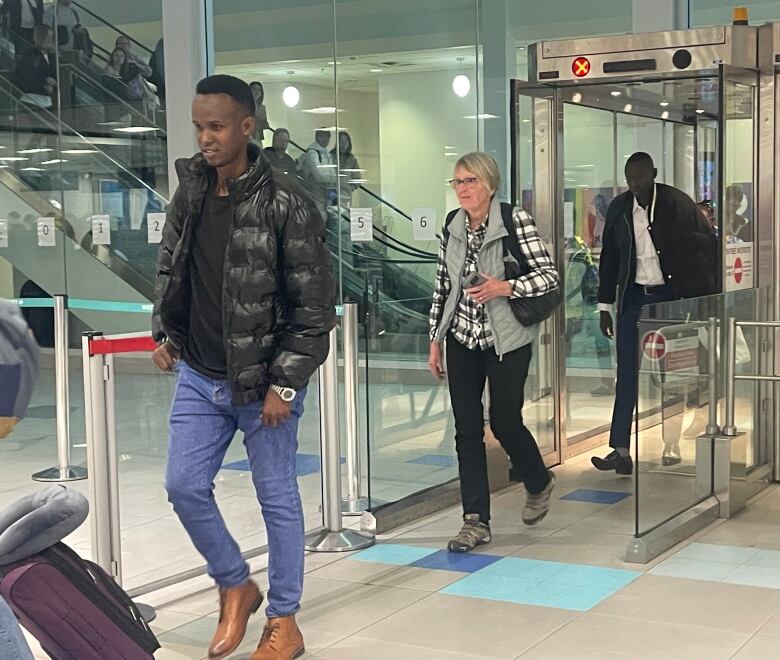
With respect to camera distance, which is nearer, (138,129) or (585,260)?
(585,260)

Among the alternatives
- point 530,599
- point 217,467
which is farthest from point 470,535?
point 217,467

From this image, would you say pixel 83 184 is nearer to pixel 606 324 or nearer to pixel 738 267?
pixel 606 324

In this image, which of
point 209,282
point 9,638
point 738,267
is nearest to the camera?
point 9,638

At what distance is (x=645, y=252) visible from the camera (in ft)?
21.1

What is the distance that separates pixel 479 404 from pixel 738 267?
5.45 feet

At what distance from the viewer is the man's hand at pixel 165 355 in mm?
3863

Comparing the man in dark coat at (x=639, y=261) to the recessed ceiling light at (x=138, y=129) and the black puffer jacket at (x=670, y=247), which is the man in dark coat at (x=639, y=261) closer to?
the black puffer jacket at (x=670, y=247)

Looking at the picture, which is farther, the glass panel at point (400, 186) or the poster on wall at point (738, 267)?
the poster on wall at point (738, 267)

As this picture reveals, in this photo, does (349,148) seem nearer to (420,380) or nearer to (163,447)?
(420,380)

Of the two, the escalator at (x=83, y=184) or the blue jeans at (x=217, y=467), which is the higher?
the escalator at (x=83, y=184)

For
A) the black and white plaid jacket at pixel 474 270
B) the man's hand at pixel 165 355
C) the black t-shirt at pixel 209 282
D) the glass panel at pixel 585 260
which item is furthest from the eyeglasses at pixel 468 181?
the glass panel at pixel 585 260

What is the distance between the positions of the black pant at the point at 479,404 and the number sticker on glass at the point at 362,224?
95 cm

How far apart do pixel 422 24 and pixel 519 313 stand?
2.13 m

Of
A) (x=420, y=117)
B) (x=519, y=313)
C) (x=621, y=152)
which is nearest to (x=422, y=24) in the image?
(x=420, y=117)
